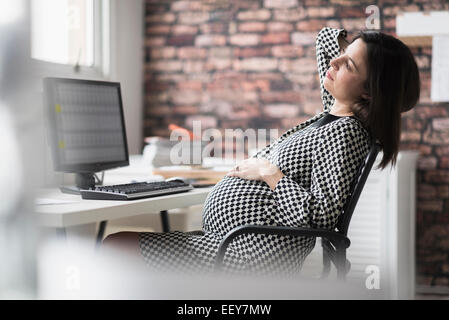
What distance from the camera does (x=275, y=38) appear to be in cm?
334

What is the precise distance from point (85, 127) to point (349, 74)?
2.98ft

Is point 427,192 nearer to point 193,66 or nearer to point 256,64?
point 256,64

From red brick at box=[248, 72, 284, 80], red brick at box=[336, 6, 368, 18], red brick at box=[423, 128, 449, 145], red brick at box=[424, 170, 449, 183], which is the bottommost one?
red brick at box=[424, 170, 449, 183]

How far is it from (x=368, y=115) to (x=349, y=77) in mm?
122

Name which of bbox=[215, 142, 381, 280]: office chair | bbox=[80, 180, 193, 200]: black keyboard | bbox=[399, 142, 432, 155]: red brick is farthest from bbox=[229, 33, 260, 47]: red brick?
bbox=[215, 142, 381, 280]: office chair

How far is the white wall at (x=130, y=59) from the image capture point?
10.3 feet

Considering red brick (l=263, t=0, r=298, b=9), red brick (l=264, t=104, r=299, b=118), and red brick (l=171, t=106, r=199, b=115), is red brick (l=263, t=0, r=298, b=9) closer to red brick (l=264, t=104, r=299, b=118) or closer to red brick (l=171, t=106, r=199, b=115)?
red brick (l=264, t=104, r=299, b=118)

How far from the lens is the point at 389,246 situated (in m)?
2.79

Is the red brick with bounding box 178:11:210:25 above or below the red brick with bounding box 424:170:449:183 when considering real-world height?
above

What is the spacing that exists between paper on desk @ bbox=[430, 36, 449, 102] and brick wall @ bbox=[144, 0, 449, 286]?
0.10 feet

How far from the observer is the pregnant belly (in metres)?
1.43

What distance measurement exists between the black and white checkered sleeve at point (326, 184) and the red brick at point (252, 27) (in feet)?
6.73

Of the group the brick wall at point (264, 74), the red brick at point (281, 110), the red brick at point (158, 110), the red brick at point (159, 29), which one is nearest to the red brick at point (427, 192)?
the brick wall at point (264, 74)

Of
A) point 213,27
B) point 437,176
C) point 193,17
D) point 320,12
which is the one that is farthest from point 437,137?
point 193,17
